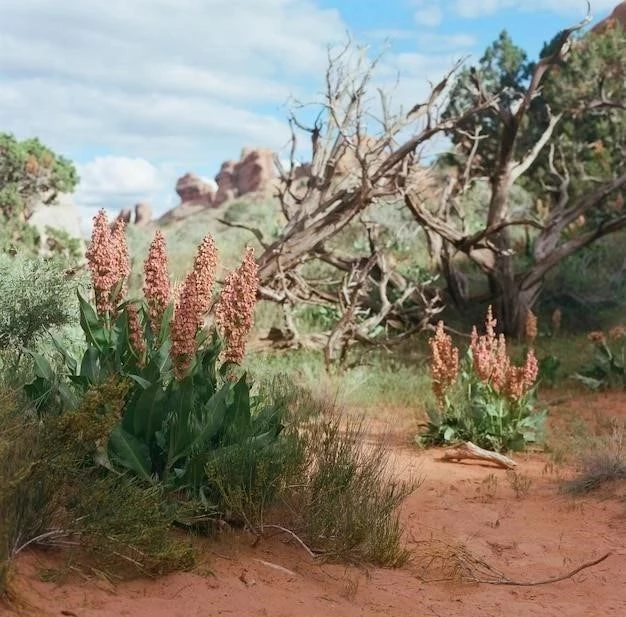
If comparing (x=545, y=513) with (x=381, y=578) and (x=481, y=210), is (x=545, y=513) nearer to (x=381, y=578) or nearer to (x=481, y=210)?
(x=381, y=578)

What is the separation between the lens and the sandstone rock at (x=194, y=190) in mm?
73000

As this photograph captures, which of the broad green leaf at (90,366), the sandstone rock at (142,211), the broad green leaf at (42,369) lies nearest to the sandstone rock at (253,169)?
the sandstone rock at (142,211)

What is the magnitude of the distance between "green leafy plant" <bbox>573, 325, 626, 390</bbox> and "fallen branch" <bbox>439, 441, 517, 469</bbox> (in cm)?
367

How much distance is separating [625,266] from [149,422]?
14143 mm

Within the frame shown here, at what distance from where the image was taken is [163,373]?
5207mm

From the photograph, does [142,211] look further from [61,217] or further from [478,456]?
[478,456]

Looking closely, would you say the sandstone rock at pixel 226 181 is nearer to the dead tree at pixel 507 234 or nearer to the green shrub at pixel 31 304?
the dead tree at pixel 507 234

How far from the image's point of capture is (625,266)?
56.6 feet

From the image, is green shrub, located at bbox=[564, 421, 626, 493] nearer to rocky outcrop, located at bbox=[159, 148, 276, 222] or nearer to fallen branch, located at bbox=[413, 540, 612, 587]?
fallen branch, located at bbox=[413, 540, 612, 587]

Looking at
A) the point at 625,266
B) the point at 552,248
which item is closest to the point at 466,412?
the point at 552,248

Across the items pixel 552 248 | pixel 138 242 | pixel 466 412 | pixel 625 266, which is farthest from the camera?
pixel 138 242

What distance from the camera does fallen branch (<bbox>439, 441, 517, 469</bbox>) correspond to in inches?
304

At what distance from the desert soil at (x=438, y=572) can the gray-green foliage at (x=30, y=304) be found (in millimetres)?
3359

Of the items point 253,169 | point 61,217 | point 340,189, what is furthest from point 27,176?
point 253,169
